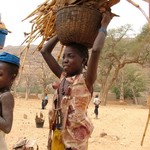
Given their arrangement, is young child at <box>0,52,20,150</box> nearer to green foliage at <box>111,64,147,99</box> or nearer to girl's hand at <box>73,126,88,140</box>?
girl's hand at <box>73,126,88,140</box>

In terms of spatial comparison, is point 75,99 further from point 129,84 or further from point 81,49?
point 129,84

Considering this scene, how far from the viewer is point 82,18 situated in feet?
7.67

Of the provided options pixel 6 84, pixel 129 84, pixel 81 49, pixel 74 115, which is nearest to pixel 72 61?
pixel 81 49

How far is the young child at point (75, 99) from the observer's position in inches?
90.7

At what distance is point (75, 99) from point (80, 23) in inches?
19.7

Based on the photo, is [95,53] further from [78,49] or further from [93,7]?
[93,7]

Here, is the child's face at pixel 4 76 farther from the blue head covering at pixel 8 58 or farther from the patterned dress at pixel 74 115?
the patterned dress at pixel 74 115

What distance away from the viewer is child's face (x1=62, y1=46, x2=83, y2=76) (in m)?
2.39

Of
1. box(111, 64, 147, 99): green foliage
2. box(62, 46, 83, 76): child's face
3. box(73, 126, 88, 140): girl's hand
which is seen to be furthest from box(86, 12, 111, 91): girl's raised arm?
box(111, 64, 147, 99): green foliage

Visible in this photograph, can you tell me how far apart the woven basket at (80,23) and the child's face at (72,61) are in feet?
0.25

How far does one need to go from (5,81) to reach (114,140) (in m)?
7.80

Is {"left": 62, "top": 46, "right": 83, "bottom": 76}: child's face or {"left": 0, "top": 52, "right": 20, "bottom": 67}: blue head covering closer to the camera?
{"left": 0, "top": 52, "right": 20, "bottom": 67}: blue head covering

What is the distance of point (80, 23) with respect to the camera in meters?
2.34

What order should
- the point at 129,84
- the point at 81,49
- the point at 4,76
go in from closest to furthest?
the point at 4,76, the point at 81,49, the point at 129,84
